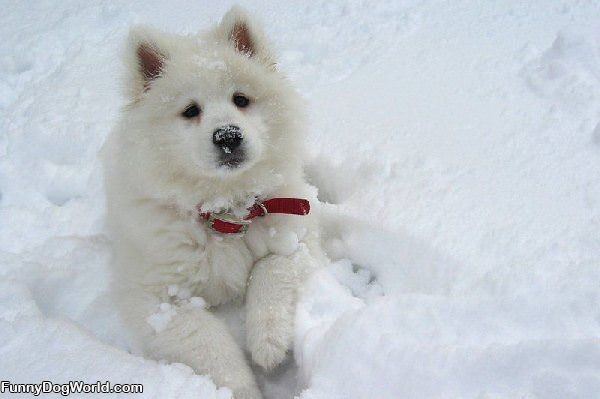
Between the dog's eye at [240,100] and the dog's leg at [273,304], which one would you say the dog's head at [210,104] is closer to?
the dog's eye at [240,100]

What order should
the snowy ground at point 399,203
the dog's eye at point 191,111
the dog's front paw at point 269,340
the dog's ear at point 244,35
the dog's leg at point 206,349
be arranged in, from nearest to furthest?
the snowy ground at point 399,203 → the dog's leg at point 206,349 → the dog's front paw at point 269,340 → the dog's eye at point 191,111 → the dog's ear at point 244,35

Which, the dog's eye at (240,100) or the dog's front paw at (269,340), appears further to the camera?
the dog's eye at (240,100)

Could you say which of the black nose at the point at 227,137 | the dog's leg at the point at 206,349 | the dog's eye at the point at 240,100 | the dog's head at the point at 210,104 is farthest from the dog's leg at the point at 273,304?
the dog's eye at the point at 240,100

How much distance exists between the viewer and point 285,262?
102 inches

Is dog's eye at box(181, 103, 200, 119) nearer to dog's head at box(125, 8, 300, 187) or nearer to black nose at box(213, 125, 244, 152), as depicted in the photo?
dog's head at box(125, 8, 300, 187)

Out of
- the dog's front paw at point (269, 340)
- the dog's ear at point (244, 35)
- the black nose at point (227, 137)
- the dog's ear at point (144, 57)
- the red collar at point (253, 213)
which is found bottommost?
the dog's front paw at point (269, 340)

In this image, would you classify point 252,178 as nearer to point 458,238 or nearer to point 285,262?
point 285,262

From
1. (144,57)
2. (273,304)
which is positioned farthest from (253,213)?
(144,57)

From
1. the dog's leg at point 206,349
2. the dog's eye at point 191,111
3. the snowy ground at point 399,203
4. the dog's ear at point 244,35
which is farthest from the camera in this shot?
the dog's ear at point 244,35

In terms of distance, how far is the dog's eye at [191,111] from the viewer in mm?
2439

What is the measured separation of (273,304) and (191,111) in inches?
41.0

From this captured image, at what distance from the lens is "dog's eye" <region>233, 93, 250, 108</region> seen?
249cm

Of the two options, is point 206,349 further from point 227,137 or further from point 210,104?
point 210,104

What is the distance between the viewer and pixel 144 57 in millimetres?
2551
